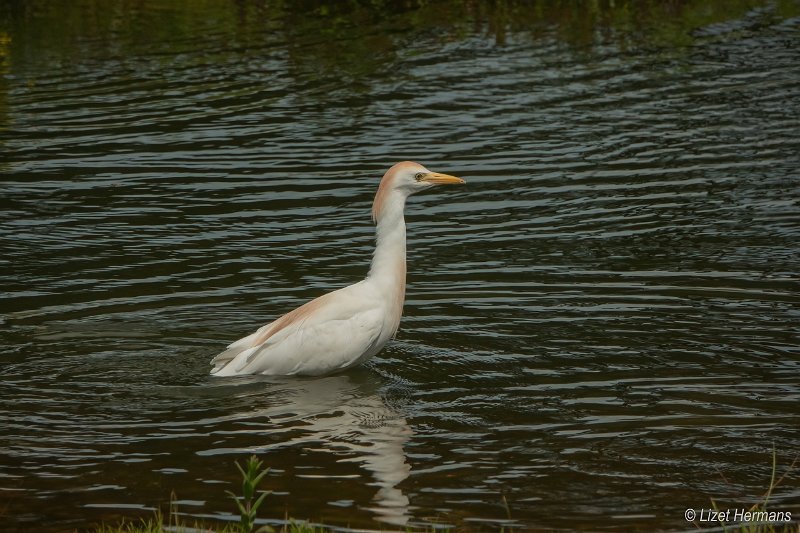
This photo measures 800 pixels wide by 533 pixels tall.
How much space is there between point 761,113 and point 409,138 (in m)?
5.12

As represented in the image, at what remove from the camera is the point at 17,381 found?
1016 centimetres

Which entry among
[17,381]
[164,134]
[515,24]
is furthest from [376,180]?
[515,24]

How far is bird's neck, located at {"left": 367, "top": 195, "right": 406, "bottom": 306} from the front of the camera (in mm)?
10375

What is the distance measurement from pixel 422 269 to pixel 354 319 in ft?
9.07

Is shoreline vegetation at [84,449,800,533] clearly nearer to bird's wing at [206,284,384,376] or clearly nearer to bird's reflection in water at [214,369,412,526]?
bird's reflection in water at [214,369,412,526]

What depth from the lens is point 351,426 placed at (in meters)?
9.35

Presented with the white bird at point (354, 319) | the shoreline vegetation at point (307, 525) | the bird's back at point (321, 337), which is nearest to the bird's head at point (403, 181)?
the white bird at point (354, 319)

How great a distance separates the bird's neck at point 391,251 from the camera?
10375mm

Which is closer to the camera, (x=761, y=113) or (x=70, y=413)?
(x=70, y=413)

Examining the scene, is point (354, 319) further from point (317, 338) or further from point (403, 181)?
point (403, 181)

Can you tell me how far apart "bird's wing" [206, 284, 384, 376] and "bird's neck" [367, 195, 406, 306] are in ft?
0.57

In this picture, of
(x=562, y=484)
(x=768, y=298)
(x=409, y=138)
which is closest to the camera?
(x=562, y=484)

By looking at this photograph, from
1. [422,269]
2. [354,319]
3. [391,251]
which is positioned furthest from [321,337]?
[422,269]

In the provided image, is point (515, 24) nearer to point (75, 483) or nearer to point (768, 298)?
point (768, 298)
